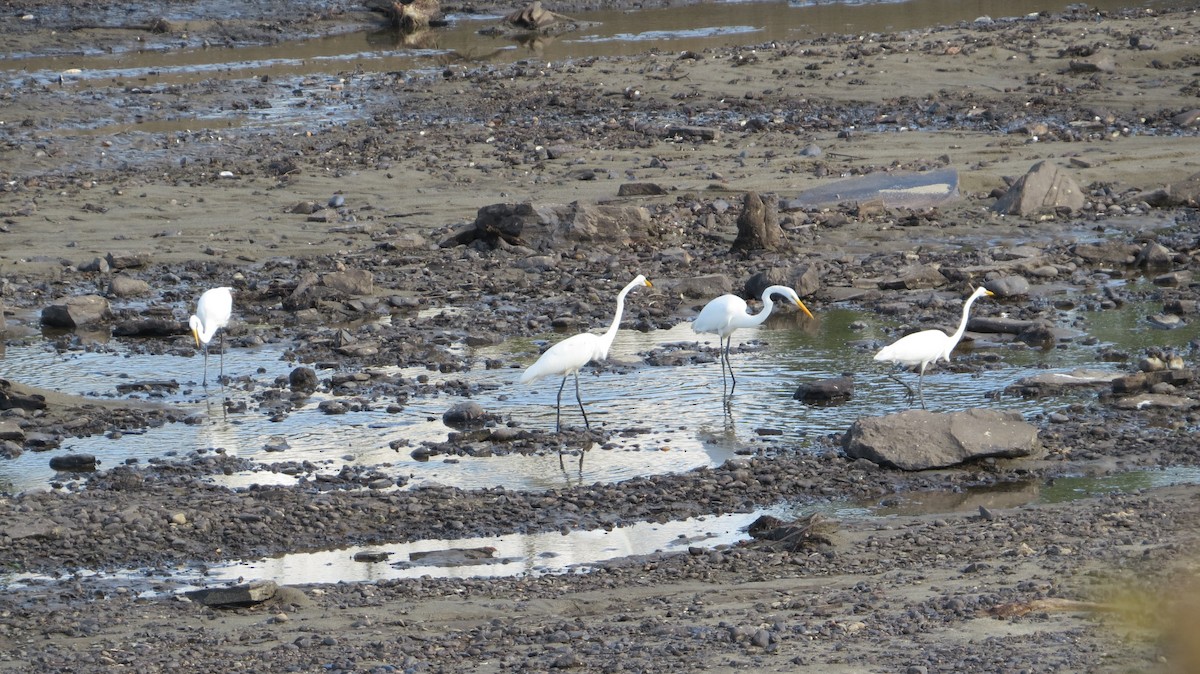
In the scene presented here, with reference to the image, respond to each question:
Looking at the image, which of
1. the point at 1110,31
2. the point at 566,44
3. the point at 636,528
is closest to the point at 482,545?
the point at 636,528

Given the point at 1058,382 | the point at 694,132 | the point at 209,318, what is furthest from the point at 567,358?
the point at 694,132

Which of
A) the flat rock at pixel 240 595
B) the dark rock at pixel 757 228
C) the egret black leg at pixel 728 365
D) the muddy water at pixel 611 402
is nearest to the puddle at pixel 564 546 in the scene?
the flat rock at pixel 240 595

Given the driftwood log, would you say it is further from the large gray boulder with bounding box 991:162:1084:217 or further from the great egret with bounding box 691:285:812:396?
the great egret with bounding box 691:285:812:396

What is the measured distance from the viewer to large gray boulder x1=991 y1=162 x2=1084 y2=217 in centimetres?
1554

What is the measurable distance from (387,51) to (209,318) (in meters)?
18.2

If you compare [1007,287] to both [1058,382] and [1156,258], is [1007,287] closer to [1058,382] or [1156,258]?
[1156,258]

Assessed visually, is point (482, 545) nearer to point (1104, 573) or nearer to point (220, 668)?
point (220, 668)

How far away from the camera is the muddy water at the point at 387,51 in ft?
74.1

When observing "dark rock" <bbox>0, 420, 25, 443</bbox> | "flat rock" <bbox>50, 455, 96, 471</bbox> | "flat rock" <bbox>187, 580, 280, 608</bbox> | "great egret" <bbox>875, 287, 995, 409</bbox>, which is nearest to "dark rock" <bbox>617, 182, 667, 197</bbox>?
"great egret" <bbox>875, 287, 995, 409</bbox>

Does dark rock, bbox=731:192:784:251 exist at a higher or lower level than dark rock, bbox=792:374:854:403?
higher

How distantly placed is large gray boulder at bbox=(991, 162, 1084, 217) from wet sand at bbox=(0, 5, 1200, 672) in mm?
Answer: 224

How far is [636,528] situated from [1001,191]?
30.7 ft

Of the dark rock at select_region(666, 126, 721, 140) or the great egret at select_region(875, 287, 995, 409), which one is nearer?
the great egret at select_region(875, 287, 995, 409)

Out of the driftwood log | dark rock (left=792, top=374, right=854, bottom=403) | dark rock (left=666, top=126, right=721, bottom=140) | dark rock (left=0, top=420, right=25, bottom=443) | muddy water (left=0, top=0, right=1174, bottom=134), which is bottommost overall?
dark rock (left=792, top=374, right=854, bottom=403)
